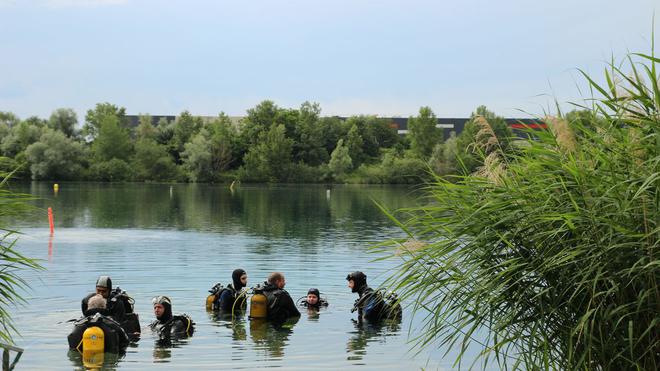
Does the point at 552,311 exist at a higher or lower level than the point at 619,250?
lower

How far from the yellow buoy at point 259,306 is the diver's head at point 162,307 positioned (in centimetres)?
190

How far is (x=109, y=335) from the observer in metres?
14.0

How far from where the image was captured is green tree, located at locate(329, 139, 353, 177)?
13750 centimetres

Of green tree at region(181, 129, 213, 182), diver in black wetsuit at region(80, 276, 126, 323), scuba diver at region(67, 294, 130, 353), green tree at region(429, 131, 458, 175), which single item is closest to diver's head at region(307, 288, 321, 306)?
diver in black wetsuit at region(80, 276, 126, 323)

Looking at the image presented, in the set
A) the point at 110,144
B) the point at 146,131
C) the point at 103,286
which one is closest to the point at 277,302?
the point at 103,286

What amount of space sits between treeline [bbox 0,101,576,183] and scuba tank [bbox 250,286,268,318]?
4063 inches

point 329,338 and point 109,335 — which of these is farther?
point 329,338

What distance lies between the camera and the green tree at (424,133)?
144625mm

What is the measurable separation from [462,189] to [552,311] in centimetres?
168

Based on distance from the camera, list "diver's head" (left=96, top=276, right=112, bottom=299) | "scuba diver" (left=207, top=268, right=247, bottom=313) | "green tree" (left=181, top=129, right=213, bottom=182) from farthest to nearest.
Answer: "green tree" (left=181, top=129, right=213, bottom=182) < "scuba diver" (left=207, top=268, right=247, bottom=313) < "diver's head" (left=96, top=276, right=112, bottom=299)

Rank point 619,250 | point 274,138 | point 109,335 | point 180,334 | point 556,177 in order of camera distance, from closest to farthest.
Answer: point 619,250 → point 556,177 → point 109,335 → point 180,334 → point 274,138

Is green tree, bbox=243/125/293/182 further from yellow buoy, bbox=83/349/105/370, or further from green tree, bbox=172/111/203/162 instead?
yellow buoy, bbox=83/349/105/370

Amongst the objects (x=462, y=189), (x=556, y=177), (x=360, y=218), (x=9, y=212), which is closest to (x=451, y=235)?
(x=462, y=189)

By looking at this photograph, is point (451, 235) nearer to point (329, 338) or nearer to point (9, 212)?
point (9, 212)
